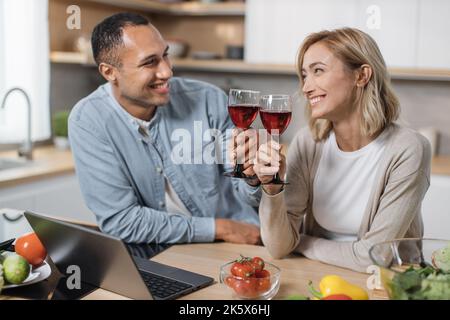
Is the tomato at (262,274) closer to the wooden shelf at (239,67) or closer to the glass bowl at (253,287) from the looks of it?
the glass bowl at (253,287)

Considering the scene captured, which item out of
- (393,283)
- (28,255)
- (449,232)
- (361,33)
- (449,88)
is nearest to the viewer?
(393,283)

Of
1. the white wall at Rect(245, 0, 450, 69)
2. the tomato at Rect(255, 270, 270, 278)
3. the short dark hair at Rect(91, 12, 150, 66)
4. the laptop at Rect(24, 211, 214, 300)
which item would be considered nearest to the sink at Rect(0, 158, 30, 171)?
the short dark hair at Rect(91, 12, 150, 66)

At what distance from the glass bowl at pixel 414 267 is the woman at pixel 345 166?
8.1 inches

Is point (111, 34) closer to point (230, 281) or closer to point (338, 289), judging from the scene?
point (230, 281)

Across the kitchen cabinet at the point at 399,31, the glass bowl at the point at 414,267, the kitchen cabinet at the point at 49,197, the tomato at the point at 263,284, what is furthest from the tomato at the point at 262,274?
the kitchen cabinet at the point at 399,31

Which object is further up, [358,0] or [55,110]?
[358,0]

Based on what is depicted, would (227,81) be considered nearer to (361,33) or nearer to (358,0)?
(358,0)

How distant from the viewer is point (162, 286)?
1.10 m

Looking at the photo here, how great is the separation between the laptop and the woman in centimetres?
28

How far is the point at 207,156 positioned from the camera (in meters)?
1.75

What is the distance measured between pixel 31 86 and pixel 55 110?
1.05ft

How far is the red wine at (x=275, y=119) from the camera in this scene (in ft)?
3.80

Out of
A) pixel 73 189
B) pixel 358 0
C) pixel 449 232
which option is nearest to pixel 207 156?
pixel 449 232

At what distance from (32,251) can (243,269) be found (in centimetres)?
42
